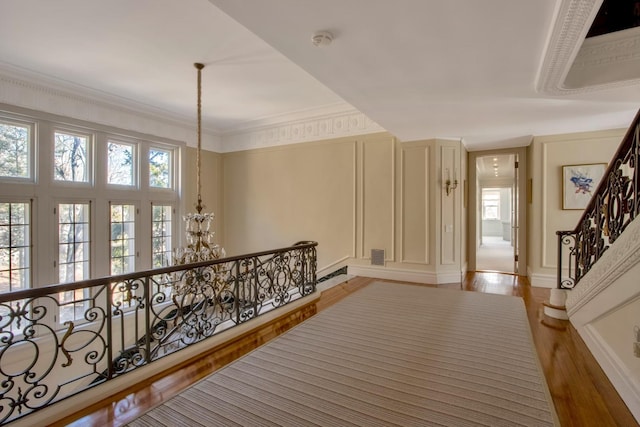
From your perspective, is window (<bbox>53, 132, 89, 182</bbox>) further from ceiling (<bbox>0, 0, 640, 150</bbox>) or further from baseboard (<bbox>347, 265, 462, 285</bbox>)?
baseboard (<bbox>347, 265, 462, 285</bbox>)

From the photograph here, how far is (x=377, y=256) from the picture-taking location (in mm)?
5812

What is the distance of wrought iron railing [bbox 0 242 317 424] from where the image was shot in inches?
77.8

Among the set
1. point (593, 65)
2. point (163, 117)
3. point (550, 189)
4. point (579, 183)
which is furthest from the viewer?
point (163, 117)

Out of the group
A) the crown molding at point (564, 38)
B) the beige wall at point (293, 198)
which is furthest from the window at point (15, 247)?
the crown molding at point (564, 38)

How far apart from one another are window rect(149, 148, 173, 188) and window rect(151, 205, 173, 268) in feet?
1.62

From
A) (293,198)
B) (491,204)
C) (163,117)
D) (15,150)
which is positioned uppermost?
(163,117)

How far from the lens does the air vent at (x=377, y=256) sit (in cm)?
577

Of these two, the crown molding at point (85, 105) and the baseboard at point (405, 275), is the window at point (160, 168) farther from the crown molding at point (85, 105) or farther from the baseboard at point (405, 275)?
the baseboard at point (405, 275)

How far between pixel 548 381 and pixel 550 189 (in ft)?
12.5

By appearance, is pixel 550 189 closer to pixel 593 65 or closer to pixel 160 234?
pixel 593 65

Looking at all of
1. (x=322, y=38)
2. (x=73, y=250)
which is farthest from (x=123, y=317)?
(x=73, y=250)

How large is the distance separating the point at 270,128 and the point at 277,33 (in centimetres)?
490

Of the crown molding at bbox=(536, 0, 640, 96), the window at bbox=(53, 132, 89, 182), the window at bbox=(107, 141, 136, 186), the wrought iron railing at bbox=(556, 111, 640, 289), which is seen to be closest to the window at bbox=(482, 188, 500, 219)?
the wrought iron railing at bbox=(556, 111, 640, 289)

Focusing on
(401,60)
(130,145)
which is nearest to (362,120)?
(401,60)
